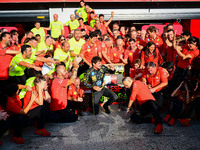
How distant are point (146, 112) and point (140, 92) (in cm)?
62

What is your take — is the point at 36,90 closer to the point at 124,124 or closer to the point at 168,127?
the point at 124,124

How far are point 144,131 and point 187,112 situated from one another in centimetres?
120

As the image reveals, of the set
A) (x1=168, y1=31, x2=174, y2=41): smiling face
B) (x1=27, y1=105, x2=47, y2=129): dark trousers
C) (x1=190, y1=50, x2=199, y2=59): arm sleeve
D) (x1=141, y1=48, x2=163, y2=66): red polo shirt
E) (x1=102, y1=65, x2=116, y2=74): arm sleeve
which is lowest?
(x1=27, y1=105, x2=47, y2=129): dark trousers

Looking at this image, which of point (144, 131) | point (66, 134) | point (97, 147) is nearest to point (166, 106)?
point (144, 131)

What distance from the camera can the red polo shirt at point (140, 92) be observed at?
175 inches

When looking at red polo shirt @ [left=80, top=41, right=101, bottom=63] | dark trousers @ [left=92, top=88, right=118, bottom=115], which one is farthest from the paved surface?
red polo shirt @ [left=80, top=41, right=101, bottom=63]

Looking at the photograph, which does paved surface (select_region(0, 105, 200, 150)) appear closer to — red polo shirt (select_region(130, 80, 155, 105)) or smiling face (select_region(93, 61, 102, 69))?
red polo shirt (select_region(130, 80, 155, 105))

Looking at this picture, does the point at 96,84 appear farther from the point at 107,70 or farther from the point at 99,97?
the point at 107,70

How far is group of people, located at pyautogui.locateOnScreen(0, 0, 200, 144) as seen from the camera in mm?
4184

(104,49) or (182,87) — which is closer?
(182,87)

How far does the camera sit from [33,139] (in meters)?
4.05

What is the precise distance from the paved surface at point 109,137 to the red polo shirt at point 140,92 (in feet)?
2.27

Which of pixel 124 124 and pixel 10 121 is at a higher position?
pixel 10 121

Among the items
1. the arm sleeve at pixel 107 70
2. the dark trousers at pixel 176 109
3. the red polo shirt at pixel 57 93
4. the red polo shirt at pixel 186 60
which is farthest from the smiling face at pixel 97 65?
the red polo shirt at pixel 186 60
